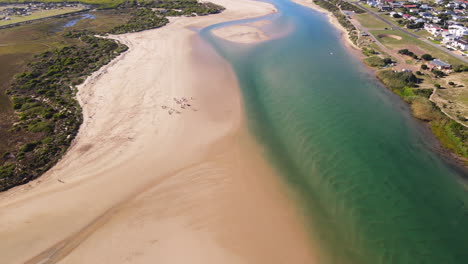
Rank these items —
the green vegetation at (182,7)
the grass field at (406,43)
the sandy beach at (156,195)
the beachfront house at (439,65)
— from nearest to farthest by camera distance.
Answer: the sandy beach at (156,195) < the beachfront house at (439,65) < the grass field at (406,43) < the green vegetation at (182,7)

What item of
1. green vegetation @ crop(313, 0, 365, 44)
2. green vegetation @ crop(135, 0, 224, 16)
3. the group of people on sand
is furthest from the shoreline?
green vegetation @ crop(135, 0, 224, 16)

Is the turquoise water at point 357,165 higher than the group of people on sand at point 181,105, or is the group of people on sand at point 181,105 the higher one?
the group of people on sand at point 181,105

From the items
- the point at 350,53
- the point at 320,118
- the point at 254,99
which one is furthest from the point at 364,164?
the point at 350,53

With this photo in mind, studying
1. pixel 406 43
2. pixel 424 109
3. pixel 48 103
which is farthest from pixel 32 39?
pixel 406 43

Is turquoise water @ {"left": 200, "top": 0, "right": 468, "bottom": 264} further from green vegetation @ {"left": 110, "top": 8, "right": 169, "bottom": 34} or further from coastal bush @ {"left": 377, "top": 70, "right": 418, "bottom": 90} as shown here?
green vegetation @ {"left": 110, "top": 8, "right": 169, "bottom": 34}

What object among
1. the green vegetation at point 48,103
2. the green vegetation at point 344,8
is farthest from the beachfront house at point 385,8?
the green vegetation at point 48,103

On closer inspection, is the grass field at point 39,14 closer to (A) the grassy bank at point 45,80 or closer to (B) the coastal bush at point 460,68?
(A) the grassy bank at point 45,80

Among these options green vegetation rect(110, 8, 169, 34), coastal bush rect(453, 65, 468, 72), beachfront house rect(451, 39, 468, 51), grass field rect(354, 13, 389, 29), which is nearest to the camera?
coastal bush rect(453, 65, 468, 72)
